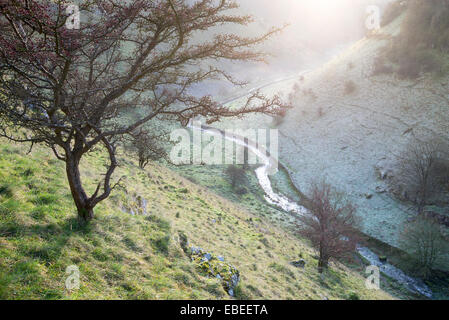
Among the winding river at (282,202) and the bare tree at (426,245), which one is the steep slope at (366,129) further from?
the winding river at (282,202)

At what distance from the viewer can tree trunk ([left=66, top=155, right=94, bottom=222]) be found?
260 inches

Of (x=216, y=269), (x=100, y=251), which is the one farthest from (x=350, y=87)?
(x=100, y=251)

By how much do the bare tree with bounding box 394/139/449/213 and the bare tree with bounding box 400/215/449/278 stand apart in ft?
17.6

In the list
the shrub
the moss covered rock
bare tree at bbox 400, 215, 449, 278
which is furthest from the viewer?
the shrub

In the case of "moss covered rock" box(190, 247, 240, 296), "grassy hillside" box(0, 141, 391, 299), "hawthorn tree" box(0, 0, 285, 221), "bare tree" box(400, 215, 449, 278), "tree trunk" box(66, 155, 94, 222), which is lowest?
"bare tree" box(400, 215, 449, 278)

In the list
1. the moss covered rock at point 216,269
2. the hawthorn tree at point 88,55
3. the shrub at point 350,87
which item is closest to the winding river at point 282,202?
the moss covered rock at point 216,269

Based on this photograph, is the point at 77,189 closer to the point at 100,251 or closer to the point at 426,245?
the point at 100,251

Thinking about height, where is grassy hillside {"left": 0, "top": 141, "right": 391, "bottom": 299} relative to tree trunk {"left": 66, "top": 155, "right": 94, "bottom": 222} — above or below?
below

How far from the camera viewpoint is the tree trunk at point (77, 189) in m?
6.61

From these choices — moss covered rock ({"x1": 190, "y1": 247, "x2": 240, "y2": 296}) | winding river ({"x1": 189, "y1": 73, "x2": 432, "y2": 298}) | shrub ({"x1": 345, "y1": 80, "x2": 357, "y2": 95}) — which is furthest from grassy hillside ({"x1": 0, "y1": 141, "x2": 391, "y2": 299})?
shrub ({"x1": 345, "y1": 80, "x2": 357, "y2": 95})

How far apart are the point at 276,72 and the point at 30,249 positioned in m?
118

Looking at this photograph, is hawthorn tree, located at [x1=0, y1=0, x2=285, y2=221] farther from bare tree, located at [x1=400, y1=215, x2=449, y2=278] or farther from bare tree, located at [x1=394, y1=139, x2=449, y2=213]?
bare tree, located at [x1=394, y1=139, x2=449, y2=213]

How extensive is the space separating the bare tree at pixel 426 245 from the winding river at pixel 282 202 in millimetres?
1469
